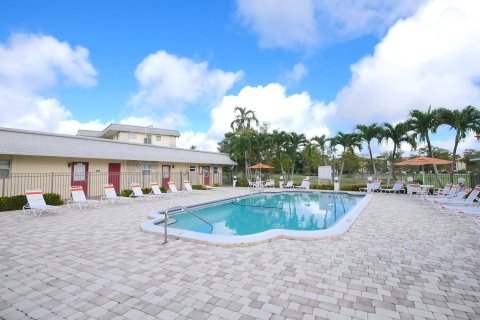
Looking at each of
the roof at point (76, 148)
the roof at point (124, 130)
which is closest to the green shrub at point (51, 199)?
the roof at point (76, 148)

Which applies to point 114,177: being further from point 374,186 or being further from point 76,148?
point 374,186

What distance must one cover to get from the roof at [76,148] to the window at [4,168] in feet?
4.12

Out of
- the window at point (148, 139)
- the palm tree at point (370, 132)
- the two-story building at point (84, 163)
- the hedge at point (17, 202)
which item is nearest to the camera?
the hedge at point (17, 202)

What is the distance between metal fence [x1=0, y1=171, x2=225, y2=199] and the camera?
1277cm

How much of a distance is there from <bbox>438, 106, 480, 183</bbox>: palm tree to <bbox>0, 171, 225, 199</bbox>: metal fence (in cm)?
1930

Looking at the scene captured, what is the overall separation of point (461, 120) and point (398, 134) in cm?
406

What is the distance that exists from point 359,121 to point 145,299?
21.7 metres

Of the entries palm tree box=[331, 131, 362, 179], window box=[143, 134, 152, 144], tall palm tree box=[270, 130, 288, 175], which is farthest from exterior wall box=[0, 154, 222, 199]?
palm tree box=[331, 131, 362, 179]

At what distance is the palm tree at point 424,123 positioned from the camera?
1660cm

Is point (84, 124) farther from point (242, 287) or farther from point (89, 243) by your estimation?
point (242, 287)

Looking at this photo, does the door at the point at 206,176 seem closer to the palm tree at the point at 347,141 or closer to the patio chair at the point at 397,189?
the palm tree at the point at 347,141

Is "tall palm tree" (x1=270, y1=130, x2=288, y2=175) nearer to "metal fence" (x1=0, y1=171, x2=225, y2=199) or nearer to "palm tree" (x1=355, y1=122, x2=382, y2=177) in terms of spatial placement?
"palm tree" (x1=355, y1=122, x2=382, y2=177)

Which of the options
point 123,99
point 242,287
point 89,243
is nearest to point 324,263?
point 242,287

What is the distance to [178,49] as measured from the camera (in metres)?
16.2
